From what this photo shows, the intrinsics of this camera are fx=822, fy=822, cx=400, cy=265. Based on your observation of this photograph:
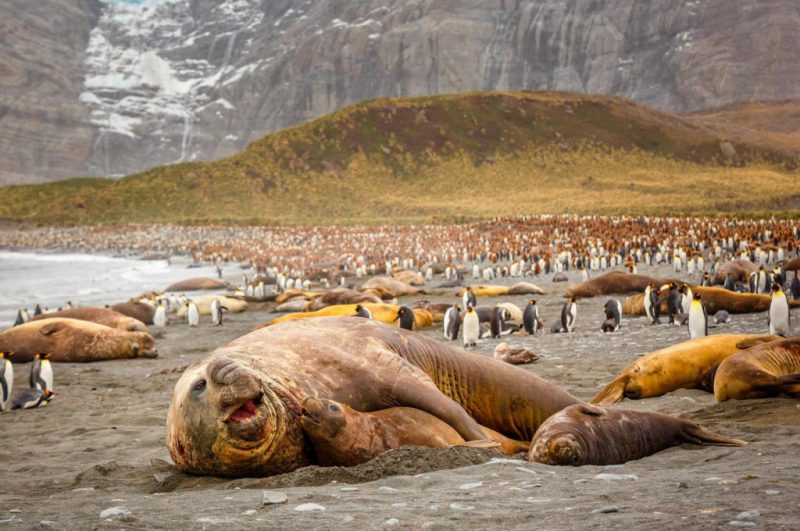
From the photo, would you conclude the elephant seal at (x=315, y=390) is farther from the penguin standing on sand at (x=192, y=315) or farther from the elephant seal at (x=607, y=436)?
the penguin standing on sand at (x=192, y=315)

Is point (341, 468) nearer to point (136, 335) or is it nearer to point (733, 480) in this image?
point (733, 480)

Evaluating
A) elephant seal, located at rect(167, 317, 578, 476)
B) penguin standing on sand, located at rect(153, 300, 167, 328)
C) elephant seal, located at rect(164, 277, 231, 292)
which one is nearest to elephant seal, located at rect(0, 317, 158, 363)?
penguin standing on sand, located at rect(153, 300, 167, 328)

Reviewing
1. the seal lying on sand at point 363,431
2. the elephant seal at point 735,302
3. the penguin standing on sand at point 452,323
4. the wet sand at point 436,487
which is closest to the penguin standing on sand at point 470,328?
the penguin standing on sand at point 452,323

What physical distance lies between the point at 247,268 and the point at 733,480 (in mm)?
41390

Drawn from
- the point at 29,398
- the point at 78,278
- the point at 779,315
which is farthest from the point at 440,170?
the point at 29,398

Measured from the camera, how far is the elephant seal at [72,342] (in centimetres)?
1568

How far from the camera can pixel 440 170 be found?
95625 millimetres

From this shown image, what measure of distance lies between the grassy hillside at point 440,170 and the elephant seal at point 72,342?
5802 cm

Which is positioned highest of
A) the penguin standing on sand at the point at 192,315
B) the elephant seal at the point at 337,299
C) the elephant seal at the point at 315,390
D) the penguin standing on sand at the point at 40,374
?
the elephant seal at the point at 315,390

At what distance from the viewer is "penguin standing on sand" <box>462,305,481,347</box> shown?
14281 mm

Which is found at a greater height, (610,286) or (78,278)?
(610,286)

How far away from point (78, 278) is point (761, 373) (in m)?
37.0

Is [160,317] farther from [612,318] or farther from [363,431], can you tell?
[363,431]

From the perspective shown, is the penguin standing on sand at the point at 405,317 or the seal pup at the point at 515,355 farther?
the penguin standing on sand at the point at 405,317
